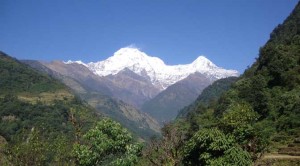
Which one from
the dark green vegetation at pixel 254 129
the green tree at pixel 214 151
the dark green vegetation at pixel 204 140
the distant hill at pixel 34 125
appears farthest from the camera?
the dark green vegetation at pixel 254 129

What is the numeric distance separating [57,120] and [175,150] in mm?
148605

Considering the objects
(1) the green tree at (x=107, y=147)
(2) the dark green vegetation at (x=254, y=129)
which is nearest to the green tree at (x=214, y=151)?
(2) the dark green vegetation at (x=254, y=129)

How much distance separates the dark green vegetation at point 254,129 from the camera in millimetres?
33500

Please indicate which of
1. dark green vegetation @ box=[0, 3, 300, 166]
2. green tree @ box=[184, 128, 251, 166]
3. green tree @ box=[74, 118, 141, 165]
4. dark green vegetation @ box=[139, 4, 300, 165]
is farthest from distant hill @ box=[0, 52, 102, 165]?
green tree @ box=[184, 128, 251, 166]

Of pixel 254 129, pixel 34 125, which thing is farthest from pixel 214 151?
pixel 34 125

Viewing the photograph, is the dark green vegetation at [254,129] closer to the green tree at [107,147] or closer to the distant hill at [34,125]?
the green tree at [107,147]

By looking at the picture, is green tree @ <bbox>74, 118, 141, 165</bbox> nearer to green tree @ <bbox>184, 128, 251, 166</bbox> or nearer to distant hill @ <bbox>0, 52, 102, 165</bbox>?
distant hill @ <bbox>0, 52, 102, 165</bbox>

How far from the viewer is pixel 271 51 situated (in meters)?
100

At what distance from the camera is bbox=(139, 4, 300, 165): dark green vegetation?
33.5m

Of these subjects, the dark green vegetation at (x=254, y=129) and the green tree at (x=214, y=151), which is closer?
the green tree at (x=214, y=151)

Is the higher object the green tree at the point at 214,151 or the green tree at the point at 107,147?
the green tree at the point at 214,151

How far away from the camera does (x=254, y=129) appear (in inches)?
1704

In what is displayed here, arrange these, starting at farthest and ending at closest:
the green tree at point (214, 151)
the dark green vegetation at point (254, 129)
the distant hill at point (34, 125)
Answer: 1. the dark green vegetation at point (254, 129)
2. the green tree at point (214, 151)
3. the distant hill at point (34, 125)

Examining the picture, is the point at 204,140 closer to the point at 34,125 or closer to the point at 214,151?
the point at 214,151
